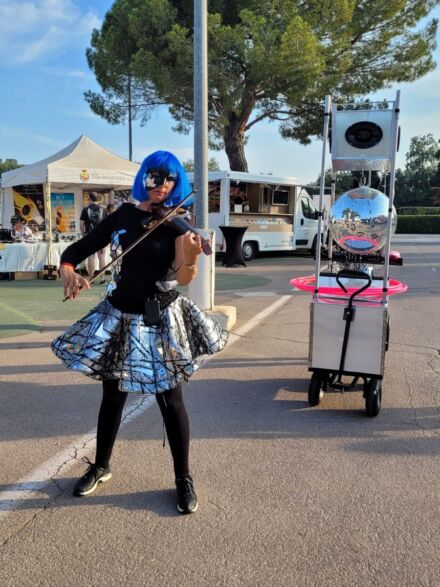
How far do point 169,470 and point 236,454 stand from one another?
48cm

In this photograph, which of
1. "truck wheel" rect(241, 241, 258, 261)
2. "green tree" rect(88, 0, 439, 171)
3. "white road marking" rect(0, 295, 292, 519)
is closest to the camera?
"white road marking" rect(0, 295, 292, 519)

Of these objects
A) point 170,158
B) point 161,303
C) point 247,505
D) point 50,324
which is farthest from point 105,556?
point 50,324

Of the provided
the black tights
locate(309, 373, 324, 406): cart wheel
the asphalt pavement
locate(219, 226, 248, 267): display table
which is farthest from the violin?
locate(219, 226, 248, 267): display table

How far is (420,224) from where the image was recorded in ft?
138

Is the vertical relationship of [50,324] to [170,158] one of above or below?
below

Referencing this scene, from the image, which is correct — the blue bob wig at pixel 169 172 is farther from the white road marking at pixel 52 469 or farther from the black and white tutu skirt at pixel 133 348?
the white road marking at pixel 52 469

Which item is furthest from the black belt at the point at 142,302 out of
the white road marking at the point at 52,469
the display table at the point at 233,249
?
the display table at the point at 233,249

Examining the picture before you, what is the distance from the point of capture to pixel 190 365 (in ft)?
8.87

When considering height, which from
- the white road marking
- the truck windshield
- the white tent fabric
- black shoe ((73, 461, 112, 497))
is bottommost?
the white road marking

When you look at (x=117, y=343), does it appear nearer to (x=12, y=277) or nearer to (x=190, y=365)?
(x=190, y=365)

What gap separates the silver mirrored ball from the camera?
4.24 metres

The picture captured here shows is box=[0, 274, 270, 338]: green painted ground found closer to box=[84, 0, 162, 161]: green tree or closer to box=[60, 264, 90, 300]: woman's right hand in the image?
box=[60, 264, 90, 300]: woman's right hand

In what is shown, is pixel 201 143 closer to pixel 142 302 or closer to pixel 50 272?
pixel 142 302

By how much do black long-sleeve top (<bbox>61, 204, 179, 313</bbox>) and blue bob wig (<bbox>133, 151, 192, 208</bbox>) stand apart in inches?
4.3
